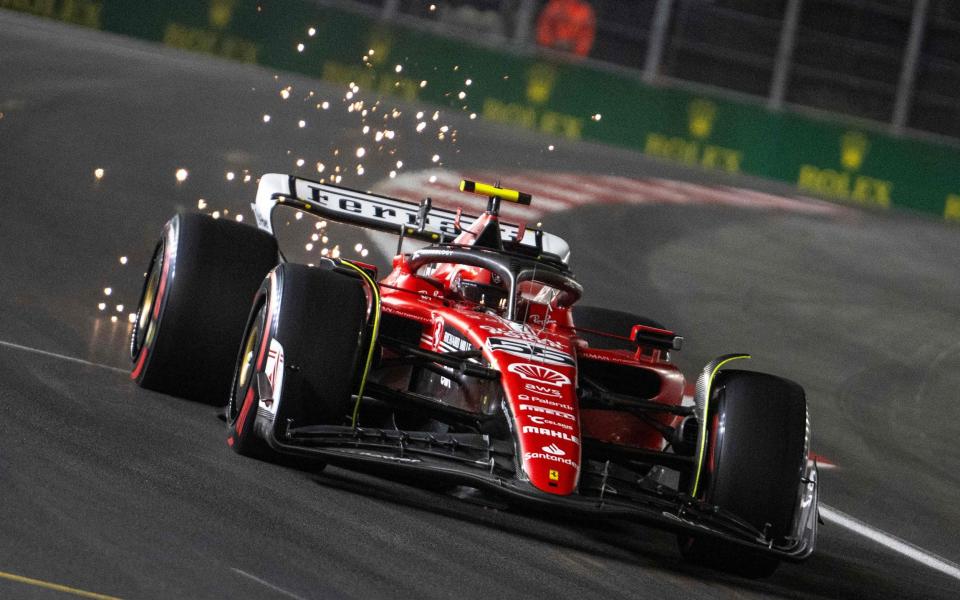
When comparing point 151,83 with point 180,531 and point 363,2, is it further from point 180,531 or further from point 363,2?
point 180,531

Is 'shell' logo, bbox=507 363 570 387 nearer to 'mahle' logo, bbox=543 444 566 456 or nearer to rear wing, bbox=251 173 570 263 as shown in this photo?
'mahle' logo, bbox=543 444 566 456

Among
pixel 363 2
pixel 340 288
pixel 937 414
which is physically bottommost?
pixel 937 414

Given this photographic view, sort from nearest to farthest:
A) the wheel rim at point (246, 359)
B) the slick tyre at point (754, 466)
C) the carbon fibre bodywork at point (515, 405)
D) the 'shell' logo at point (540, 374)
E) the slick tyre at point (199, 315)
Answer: the carbon fibre bodywork at point (515, 405)
the slick tyre at point (754, 466)
the 'shell' logo at point (540, 374)
the wheel rim at point (246, 359)
the slick tyre at point (199, 315)

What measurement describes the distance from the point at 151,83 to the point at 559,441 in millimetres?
14088

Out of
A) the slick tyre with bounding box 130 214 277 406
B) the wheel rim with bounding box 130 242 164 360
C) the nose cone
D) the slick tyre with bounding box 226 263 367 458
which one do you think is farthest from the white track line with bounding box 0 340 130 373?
the nose cone

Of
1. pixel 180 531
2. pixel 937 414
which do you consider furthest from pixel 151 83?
pixel 180 531

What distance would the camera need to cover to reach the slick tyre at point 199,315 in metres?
7.86

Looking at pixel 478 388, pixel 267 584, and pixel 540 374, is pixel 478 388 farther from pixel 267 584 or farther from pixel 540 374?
pixel 267 584

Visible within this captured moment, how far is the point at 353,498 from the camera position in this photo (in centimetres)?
620

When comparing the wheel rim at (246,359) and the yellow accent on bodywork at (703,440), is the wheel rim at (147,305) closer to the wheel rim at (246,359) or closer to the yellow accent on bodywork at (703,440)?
the wheel rim at (246,359)

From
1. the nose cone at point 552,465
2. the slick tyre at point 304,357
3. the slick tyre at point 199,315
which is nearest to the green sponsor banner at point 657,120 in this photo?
the slick tyre at point 199,315

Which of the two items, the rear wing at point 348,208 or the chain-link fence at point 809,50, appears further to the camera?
the chain-link fence at point 809,50

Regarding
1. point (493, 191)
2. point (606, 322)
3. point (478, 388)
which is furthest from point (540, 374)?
point (606, 322)

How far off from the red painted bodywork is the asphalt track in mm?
383
